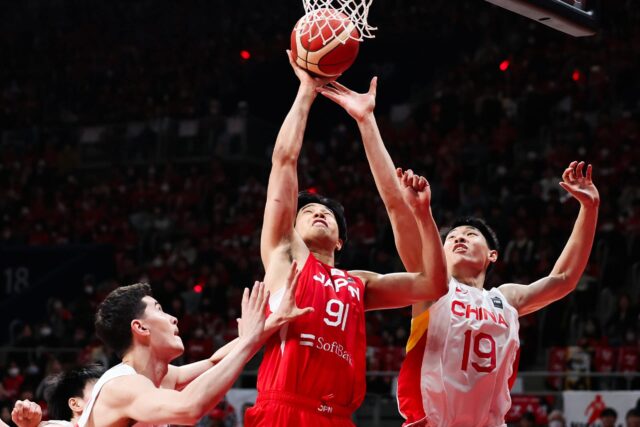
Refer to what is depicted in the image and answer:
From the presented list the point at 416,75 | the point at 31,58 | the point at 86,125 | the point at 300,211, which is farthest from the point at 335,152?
the point at 300,211

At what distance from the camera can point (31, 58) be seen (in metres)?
24.8

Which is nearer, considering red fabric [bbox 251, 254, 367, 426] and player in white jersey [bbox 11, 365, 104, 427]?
red fabric [bbox 251, 254, 367, 426]

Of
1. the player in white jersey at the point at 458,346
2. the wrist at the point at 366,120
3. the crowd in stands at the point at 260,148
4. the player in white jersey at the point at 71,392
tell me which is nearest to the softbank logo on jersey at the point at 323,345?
the player in white jersey at the point at 458,346

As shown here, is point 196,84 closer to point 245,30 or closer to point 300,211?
point 245,30

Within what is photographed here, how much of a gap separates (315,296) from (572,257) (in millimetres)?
1934

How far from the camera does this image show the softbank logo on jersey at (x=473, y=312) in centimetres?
536

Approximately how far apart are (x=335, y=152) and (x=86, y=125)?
20.8 feet

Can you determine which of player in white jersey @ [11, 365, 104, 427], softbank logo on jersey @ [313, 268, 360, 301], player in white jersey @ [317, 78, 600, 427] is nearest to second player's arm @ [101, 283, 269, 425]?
softbank logo on jersey @ [313, 268, 360, 301]

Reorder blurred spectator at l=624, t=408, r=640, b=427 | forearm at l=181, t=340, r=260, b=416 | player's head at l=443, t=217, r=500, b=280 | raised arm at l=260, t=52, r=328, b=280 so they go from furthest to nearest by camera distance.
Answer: blurred spectator at l=624, t=408, r=640, b=427, player's head at l=443, t=217, r=500, b=280, raised arm at l=260, t=52, r=328, b=280, forearm at l=181, t=340, r=260, b=416

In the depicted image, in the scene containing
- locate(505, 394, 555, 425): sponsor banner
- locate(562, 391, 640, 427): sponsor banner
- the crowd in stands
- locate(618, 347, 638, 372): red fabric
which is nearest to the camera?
locate(562, 391, 640, 427): sponsor banner

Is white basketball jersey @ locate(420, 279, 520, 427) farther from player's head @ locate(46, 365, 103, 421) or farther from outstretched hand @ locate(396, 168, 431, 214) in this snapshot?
player's head @ locate(46, 365, 103, 421)

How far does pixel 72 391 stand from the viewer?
5.13m

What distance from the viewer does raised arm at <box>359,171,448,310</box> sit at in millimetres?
4664

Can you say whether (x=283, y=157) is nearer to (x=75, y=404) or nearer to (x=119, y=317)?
(x=119, y=317)
